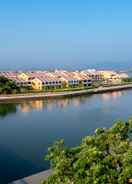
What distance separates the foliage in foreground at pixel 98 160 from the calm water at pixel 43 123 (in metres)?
5.64

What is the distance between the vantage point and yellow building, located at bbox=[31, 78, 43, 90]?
39.2 metres

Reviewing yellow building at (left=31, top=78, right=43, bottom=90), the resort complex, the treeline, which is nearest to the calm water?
the treeline

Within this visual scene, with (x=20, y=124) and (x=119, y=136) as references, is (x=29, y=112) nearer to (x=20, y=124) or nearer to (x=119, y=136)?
(x=20, y=124)

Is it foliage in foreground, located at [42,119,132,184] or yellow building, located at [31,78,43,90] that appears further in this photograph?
yellow building, located at [31,78,43,90]

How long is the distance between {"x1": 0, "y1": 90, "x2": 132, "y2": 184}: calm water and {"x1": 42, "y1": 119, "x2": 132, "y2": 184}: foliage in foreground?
564 cm

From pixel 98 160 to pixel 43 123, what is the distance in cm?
1658

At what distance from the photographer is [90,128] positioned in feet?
63.7

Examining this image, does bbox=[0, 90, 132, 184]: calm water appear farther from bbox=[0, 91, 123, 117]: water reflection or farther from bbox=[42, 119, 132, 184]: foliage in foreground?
bbox=[42, 119, 132, 184]: foliage in foreground

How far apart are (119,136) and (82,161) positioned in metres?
0.90

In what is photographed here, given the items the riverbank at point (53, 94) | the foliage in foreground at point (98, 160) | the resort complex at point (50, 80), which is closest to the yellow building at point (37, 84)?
the resort complex at point (50, 80)

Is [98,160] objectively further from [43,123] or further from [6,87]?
[6,87]

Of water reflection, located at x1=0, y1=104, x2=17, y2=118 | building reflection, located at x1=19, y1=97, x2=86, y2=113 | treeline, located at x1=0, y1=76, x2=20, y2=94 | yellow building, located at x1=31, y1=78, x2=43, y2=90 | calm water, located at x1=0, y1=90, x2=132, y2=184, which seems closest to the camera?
calm water, located at x1=0, y1=90, x2=132, y2=184

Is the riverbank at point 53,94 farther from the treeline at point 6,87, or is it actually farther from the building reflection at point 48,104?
the building reflection at point 48,104

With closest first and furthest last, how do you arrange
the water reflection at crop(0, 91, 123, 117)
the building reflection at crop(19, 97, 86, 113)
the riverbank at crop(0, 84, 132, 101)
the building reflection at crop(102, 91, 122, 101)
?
the water reflection at crop(0, 91, 123, 117), the building reflection at crop(19, 97, 86, 113), the riverbank at crop(0, 84, 132, 101), the building reflection at crop(102, 91, 122, 101)
